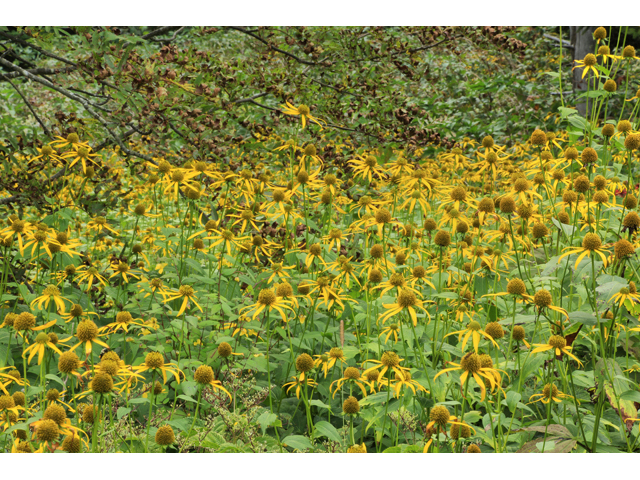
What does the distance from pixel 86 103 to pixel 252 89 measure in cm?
92

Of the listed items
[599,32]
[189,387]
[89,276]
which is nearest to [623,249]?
[189,387]

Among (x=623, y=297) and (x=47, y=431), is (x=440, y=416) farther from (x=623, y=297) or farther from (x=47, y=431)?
(x=47, y=431)

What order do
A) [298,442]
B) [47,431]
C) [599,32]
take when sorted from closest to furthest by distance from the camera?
[47,431] → [298,442] → [599,32]

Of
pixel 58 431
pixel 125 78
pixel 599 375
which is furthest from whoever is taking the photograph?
pixel 125 78

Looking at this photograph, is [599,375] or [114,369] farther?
[599,375]

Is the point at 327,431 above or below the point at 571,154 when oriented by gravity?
below

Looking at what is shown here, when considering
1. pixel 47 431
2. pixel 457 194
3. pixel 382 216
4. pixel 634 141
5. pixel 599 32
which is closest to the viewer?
pixel 47 431

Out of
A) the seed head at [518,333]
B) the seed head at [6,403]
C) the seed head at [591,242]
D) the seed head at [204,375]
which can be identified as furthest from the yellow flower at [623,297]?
the seed head at [6,403]

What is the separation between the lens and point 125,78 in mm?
2570

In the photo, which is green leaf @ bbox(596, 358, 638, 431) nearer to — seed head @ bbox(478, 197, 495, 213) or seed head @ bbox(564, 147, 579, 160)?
seed head @ bbox(478, 197, 495, 213)

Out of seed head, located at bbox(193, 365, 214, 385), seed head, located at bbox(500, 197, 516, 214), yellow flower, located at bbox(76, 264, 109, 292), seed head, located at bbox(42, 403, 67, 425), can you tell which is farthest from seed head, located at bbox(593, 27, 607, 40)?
seed head, located at bbox(42, 403, 67, 425)

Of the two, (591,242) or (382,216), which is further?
(382,216)
